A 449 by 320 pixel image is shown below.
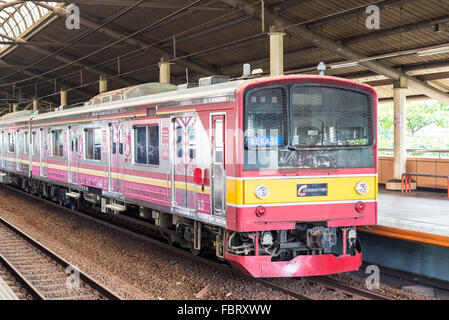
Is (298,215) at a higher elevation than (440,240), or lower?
higher

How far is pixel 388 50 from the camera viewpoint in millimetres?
17016

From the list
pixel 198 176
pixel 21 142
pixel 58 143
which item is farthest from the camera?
pixel 21 142

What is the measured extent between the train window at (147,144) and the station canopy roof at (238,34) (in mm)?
5183

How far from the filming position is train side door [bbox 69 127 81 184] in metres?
13.2

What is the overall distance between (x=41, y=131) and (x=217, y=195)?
11.1m

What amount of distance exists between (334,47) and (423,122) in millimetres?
30542

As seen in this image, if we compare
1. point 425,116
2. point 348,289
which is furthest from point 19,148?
point 425,116

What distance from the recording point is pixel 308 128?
277 inches

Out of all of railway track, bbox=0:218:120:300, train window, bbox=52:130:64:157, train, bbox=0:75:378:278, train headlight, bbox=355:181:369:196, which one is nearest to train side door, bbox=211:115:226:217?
train, bbox=0:75:378:278

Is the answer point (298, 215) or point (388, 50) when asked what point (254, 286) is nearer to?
point (298, 215)

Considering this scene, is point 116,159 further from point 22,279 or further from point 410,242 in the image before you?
point 410,242

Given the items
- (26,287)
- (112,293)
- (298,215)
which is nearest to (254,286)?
(298,215)

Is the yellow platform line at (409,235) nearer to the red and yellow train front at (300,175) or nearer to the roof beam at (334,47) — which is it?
the red and yellow train front at (300,175)
